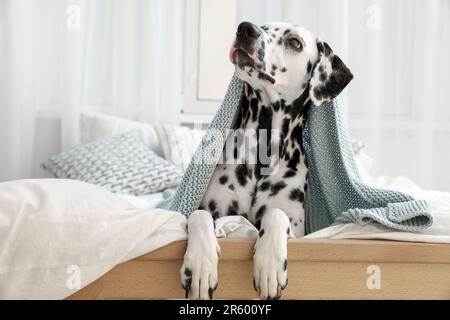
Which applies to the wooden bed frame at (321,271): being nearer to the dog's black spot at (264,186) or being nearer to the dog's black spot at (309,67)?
the dog's black spot at (264,186)

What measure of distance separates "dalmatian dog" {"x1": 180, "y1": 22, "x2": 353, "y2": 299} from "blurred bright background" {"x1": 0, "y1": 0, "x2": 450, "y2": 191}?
191 cm

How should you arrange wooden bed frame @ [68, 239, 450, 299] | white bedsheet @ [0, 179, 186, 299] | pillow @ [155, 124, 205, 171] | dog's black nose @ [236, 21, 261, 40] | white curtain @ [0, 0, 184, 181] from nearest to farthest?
white bedsheet @ [0, 179, 186, 299]
wooden bed frame @ [68, 239, 450, 299]
dog's black nose @ [236, 21, 261, 40]
pillow @ [155, 124, 205, 171]
white curtain @ [0, 0, 184, 181]

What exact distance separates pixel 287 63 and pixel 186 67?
2.23 m

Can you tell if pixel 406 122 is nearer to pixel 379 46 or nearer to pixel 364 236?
pixel 379 46

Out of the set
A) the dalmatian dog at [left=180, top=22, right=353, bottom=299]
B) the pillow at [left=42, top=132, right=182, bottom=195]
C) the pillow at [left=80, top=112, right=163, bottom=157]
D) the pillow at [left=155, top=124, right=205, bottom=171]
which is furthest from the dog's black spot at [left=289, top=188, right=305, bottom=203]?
the pillow at [left=80, top=112, right=163, bottom=157]

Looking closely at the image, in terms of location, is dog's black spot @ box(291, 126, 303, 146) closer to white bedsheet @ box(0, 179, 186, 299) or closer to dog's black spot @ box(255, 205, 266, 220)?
dog's black spot @ box(255, 205, 266, 220)

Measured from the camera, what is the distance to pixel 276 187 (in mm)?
1709

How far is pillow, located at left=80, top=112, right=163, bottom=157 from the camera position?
3.45 metres

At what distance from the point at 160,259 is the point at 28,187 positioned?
0.35m

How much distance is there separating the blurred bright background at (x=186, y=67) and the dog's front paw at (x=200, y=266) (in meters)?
2.45

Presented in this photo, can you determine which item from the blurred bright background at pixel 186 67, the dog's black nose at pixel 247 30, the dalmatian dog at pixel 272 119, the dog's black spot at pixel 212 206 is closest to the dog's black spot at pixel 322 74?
the dalmatian dog at pixel 272 119

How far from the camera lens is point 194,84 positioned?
3945 mm

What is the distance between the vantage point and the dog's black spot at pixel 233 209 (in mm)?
1685

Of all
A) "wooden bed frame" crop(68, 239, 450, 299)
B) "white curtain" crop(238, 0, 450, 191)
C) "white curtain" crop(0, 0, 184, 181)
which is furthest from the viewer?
"white curtain" crop(238, 0, 450, 191)
